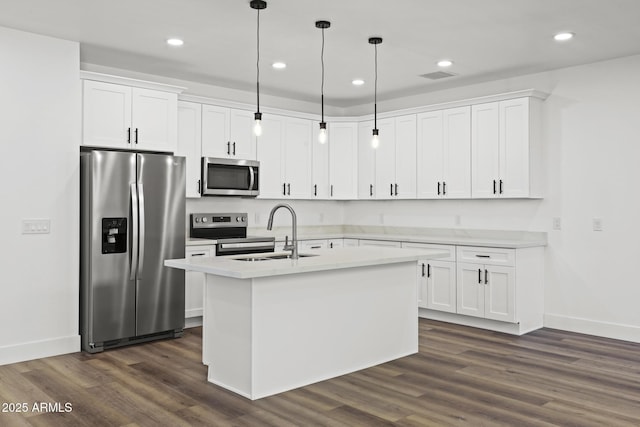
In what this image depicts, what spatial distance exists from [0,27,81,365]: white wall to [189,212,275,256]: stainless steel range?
1.48 metres

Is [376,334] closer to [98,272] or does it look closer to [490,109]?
[98,272]

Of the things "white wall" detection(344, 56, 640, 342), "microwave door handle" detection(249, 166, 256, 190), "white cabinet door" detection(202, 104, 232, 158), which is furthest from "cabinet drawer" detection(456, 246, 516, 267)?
"white cabinet door" detection(202, 104, 232, 158)

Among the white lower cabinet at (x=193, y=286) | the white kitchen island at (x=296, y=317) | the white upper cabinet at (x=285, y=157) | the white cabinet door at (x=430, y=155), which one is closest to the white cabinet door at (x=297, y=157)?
the white upper cabinet at (x=285, y=157)

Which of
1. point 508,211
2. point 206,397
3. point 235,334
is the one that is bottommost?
point 206,397

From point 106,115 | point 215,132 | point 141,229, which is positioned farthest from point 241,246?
point 106,115

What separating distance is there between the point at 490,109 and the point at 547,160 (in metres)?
→ 0.80

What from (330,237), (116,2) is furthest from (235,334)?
(330,237)

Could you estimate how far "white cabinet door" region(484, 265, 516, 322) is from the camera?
206 inches

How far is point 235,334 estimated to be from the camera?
3.54 metres

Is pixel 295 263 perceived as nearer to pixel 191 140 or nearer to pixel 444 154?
pixel 191 140

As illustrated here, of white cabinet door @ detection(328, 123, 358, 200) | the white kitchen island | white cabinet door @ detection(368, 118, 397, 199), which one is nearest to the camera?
the white kitchen island

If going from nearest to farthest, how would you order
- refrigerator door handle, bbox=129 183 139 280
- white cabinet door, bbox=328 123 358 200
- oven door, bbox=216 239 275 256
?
refrigerator door handle, bbox=129 183 139 280 → oven door, bbox=216 239 275 256 → white cabinet door, bbox=328 123 358 200

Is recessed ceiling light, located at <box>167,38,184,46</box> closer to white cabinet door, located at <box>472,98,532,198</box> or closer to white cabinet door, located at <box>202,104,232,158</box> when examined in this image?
white cabinet door, located at <box>202,104,232,158</box>

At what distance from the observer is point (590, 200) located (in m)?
5.27
